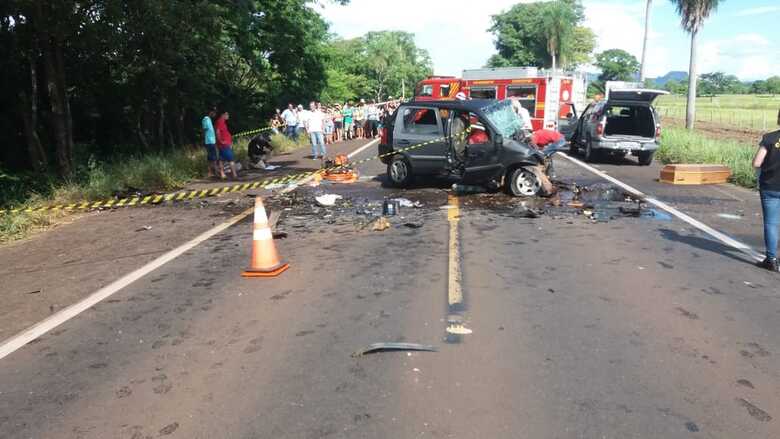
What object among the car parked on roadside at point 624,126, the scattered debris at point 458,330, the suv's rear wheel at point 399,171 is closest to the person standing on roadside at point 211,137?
the suv's rear wheel at point 399,171

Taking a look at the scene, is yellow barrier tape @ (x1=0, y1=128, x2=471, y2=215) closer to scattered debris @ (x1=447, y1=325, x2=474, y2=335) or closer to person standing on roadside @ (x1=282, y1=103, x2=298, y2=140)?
scattered debris @ (x1=447, y1=325, x2=474, y2=335)

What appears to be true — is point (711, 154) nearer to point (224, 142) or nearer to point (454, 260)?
point (454, 260)

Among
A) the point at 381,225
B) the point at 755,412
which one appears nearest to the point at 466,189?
the point at 381,225

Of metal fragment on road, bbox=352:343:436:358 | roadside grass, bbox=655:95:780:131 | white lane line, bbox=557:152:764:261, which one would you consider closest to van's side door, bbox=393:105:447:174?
white lane line, bbox=557:152:764:261

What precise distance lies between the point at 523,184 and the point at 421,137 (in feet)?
7.72

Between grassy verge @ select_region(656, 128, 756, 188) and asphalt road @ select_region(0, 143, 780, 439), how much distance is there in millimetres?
6471

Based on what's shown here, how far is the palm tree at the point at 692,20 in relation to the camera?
29328 mm

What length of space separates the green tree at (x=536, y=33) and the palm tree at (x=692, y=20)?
138 ft

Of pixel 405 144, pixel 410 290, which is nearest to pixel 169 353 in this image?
pixel 410 290

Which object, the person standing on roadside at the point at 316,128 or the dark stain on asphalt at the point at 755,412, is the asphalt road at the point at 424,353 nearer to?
the dark stain on asphalt at the point at 755,412

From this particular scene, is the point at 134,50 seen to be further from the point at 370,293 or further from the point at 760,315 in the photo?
the point at 760,315

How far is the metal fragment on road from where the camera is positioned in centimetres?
442

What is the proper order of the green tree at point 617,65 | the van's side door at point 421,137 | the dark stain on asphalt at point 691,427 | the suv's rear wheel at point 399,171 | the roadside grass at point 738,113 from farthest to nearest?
the green tree at point 617,65 → the roadside grass at point 738,113 → the suv's rear wheel at point 399,171 → the van's side door at point 421,137 → the dark stain on asphalt at point 691,427

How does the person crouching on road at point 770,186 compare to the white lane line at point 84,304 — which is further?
the person crouching on road at point 770,186
